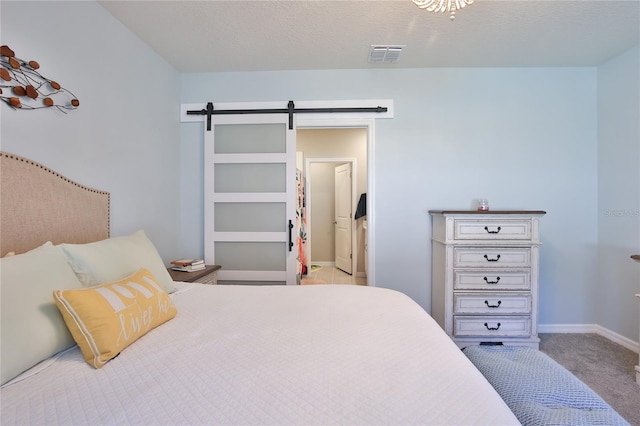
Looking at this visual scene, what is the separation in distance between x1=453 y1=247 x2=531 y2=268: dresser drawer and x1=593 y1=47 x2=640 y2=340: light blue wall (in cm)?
97

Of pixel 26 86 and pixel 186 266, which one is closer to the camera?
pixel 26 86

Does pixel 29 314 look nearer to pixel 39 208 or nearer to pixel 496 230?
pixel 39 208

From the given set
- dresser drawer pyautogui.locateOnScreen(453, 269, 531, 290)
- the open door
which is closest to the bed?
dresser drawer pyautogui.locateOnScreen(453, 269, 531, 290)

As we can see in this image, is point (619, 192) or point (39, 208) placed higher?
point (619, 192)

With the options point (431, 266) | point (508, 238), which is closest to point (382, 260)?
point (431, 266)

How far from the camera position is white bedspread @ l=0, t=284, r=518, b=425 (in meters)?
0.66

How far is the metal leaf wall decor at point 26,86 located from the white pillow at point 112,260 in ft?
2.57

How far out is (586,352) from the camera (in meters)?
2.34

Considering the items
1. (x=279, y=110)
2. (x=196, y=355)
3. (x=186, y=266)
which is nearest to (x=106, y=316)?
(x=196, y=355)

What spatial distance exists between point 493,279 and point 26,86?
323 cm

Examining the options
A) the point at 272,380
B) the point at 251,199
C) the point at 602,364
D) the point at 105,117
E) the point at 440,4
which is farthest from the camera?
the point at 251,199

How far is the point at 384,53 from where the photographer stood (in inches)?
96.4

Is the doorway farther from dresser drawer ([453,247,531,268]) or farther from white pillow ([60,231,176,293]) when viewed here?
white pillow ([60,231,176,293])

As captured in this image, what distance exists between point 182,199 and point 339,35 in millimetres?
2093
